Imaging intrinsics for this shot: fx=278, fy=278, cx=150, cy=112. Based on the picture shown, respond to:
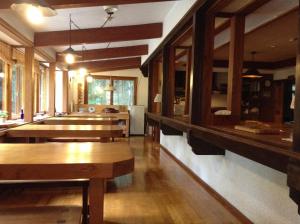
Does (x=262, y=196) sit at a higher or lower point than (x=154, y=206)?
higher

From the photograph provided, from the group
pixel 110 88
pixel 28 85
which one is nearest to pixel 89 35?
pixel 28 85

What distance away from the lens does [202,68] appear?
327cm

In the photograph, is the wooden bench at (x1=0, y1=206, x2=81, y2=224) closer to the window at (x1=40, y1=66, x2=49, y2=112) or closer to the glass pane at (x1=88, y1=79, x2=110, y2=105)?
the window at (x1=40, y1=66, x2=49, y2=112)

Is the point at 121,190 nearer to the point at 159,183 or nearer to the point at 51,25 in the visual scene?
the point at 159,183

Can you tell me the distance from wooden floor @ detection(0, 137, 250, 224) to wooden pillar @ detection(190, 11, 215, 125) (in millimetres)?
954

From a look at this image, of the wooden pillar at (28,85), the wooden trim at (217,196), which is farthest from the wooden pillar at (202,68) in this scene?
the wooden pillar at (28,85)

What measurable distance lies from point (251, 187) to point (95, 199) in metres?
1.66

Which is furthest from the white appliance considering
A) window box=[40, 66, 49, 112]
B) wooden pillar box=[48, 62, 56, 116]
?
wooden pillar box=[48, 62, 56, 116]

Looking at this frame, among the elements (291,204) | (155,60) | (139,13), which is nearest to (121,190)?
(291,204)

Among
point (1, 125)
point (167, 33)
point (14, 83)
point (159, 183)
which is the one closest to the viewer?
point (1, 125)

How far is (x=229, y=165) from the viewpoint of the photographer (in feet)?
10.3

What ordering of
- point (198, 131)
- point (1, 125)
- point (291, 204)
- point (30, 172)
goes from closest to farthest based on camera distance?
point (30, 172) → point (291, 204) → point (198, 131) → point (1, 125)

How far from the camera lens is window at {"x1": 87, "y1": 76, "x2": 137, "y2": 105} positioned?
10.3 meters

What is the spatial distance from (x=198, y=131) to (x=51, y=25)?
3117 millimetres
